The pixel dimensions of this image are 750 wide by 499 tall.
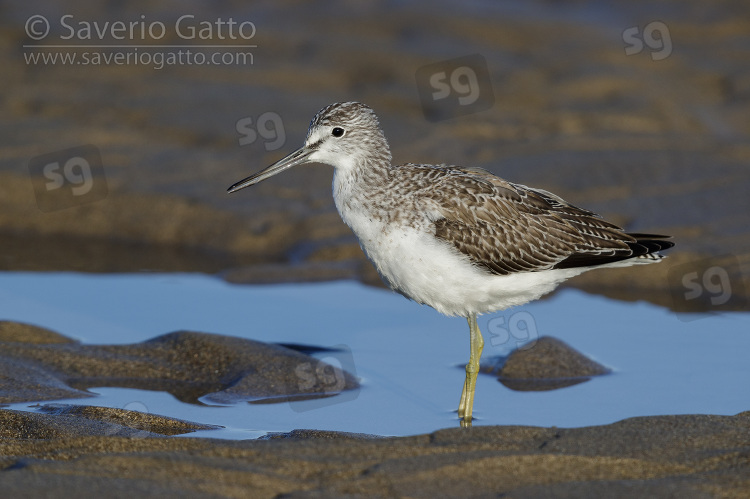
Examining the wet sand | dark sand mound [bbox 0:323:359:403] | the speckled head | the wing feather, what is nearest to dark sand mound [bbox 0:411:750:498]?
the wet sand

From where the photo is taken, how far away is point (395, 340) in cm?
973

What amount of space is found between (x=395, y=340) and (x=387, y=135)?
513 centimetres

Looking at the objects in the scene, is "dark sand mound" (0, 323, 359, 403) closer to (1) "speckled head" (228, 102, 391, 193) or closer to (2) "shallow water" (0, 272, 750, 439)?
(2) "shallow water" (0, 272, 750, 439)

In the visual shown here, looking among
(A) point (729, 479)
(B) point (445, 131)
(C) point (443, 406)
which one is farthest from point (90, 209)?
(A) point (729, 479)

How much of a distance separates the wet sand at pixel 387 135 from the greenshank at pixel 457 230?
6.36 ft

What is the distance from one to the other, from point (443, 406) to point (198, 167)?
652cm

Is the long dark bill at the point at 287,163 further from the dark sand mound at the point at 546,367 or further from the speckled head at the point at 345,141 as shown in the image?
the dark sand mound at the point at 546,367

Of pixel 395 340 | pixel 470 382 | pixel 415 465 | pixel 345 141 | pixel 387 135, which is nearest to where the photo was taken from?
pixel 415 465

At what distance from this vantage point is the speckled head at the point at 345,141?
8.34 metres

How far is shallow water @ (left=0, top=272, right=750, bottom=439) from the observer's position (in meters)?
8.04

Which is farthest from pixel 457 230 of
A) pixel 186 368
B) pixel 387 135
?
pixel 387 135

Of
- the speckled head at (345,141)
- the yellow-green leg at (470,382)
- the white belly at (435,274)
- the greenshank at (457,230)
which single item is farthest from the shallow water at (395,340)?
the speckled head at (345,141)

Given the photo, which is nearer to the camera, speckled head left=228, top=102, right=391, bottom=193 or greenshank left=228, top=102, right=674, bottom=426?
greenshank left=228, top=102, right=674, bottom=426

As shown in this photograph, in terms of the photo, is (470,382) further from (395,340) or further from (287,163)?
(287,163)
